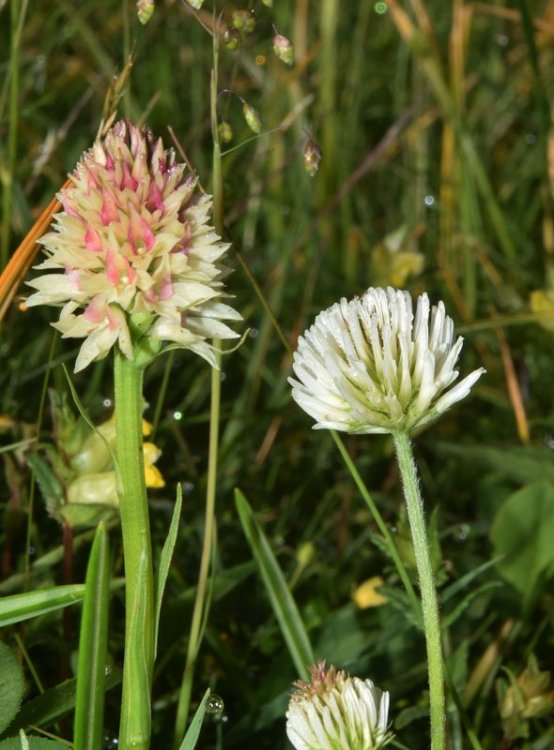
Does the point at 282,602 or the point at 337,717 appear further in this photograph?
the point at 282,602

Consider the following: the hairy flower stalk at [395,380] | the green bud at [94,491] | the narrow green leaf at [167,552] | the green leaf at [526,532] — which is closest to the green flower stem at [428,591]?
the hairy flower stalk at [395,380]

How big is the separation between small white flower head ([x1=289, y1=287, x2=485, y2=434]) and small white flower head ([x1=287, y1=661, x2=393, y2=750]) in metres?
0.18

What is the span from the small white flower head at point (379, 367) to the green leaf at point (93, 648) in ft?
0.63

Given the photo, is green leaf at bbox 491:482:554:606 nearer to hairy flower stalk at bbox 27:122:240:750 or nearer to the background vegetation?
the background vegetation

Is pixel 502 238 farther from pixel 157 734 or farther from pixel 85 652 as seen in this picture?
pixel 85 652

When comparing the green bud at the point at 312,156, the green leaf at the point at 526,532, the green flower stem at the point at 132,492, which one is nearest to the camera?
the green flower stem at the point at 132,492

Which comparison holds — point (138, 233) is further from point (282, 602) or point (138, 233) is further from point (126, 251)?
point (282, 602)

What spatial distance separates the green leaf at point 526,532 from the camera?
130 cm

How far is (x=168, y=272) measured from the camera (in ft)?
2.46

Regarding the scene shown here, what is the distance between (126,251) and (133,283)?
0.02 metres

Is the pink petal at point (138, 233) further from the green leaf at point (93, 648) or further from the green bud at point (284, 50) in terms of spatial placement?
the green bud at point (284, 50)

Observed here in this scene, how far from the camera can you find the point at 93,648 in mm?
703

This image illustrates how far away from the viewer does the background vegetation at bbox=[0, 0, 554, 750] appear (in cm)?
113

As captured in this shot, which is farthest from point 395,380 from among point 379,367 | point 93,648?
point 93,648
